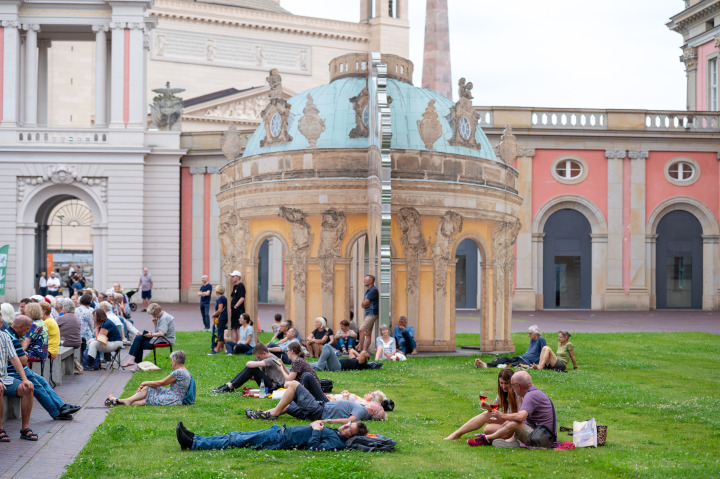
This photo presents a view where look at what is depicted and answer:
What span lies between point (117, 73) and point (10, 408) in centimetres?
3873

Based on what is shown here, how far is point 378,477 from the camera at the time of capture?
11.4 meters

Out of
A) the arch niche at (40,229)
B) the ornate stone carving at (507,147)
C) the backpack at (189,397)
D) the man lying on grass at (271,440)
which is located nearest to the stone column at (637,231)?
the ornate stone carving at (507,147)

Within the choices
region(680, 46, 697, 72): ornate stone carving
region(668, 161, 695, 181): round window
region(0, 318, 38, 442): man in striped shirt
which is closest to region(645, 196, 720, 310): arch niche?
region(668, 161, 695, 181): round window

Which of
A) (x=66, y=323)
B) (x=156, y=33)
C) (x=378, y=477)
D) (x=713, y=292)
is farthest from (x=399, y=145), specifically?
(x=156, y=33)

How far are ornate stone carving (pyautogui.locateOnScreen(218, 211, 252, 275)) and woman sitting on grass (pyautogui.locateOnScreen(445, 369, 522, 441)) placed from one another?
1395cm

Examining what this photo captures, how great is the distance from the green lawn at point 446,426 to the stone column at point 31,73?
1252 inches

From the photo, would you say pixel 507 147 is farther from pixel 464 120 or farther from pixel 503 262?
pixel 503 262

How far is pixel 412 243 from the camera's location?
26.1m

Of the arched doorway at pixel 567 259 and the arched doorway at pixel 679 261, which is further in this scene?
the arched doorway at pixel 679 261

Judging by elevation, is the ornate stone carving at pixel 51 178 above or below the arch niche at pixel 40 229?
above

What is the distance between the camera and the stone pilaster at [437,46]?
5831 cm

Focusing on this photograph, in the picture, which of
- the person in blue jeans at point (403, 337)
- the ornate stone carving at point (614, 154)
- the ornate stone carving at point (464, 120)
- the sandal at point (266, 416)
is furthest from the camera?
the ornate stone carving at point (614, 154)

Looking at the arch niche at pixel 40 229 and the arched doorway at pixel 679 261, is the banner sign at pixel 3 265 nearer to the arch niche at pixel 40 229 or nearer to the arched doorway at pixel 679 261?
the arch niche at pixel 40 229

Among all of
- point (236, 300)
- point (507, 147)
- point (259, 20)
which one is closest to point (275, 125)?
point (236, 300)
